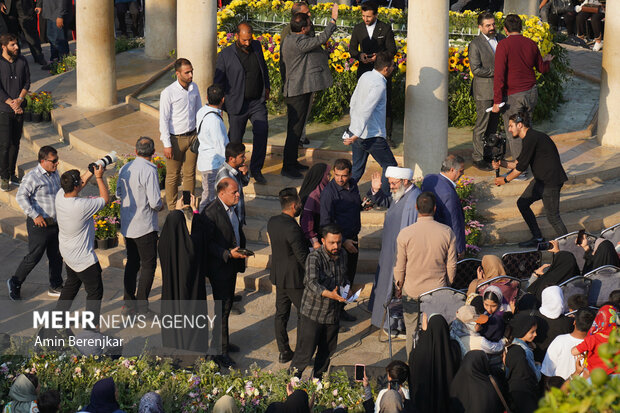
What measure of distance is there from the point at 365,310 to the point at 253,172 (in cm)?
244

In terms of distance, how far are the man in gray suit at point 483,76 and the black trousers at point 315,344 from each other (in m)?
4.43

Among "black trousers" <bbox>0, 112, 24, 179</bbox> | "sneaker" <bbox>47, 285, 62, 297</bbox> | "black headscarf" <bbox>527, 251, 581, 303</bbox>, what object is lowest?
"sneaker" <bbox>47, 285, 62, 297</bbox>

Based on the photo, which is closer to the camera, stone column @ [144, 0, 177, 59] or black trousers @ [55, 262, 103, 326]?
black trousers @ [55, 262, 103, 326]

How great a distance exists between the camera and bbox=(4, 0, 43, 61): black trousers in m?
18.1

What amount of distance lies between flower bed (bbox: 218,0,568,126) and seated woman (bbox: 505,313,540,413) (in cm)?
587

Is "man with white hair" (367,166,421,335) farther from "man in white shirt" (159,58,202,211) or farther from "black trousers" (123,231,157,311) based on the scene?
"man in white shirt" (159,58,202,211)

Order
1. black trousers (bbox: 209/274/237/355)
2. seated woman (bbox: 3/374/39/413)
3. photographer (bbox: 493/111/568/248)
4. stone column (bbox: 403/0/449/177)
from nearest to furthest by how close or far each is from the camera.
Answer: seated woman (bbox: 3/374/39/413) < black trousers (bbox: 209/274/237/355) < photographer (bbox: 493/111/568/248) < stone column (bbox: 403/0/449/177)

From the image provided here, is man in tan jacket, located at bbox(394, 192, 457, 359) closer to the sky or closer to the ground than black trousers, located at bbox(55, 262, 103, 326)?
closer to the sky

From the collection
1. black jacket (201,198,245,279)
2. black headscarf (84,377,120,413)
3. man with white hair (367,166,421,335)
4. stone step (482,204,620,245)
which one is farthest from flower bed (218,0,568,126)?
black headscarf (84,377,120,413)

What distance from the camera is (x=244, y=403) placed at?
25.6ft

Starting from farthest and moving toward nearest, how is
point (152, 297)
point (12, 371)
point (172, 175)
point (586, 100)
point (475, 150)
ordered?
point (586, 100) → point (475, 150) → point (172, 175) → point (152, 297) → point (12, 371)

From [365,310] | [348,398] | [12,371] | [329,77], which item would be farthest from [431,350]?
[329,77]

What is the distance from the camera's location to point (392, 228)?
9438 millimetres

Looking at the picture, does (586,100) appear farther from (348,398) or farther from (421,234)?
(348,398)
